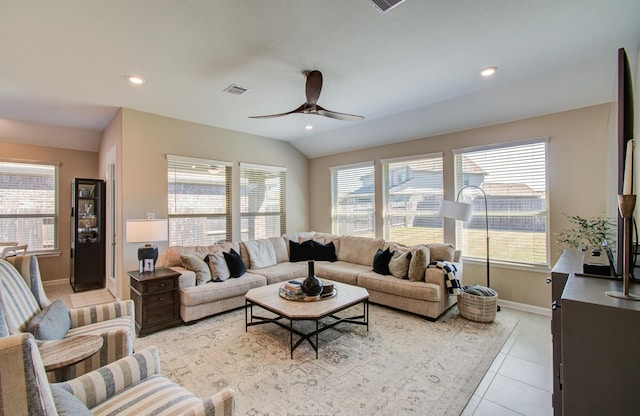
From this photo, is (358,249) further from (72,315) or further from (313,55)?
(72,315)

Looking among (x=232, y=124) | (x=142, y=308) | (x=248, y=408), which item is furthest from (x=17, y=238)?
(x=248, y=408)

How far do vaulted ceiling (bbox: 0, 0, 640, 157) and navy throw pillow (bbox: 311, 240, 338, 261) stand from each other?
2460 millimetres

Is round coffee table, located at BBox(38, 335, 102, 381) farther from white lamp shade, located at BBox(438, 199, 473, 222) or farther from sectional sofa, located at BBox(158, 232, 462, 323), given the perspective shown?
white lamp shade, located at BBox(438, 199, 473, 222)

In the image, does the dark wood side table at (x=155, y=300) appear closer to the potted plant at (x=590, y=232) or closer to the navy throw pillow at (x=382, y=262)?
the navy throw pillow at (x=382, y=262)

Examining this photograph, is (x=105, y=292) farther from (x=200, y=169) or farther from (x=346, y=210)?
(x=346, y=210)

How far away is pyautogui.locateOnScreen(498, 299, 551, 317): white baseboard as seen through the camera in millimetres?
3732

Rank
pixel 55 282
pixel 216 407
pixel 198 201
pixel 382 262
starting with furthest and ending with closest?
1. pixel 55 282
2. pixel 198 201
3. pixel 382 262
4. pixel 216 407

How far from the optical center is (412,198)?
510 centimetres

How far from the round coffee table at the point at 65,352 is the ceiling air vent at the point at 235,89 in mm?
2786

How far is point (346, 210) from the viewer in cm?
618

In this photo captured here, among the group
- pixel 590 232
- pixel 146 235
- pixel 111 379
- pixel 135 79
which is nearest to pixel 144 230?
pixel 146 235

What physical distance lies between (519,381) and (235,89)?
4.08 metres

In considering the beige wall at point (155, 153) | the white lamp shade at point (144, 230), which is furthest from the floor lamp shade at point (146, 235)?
the beige wall at point (155, 153)

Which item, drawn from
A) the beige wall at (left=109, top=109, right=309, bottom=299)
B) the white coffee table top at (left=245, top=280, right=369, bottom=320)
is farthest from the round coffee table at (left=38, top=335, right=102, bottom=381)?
the beige wall at (left=109, top=109, right=309, bottom=299)
